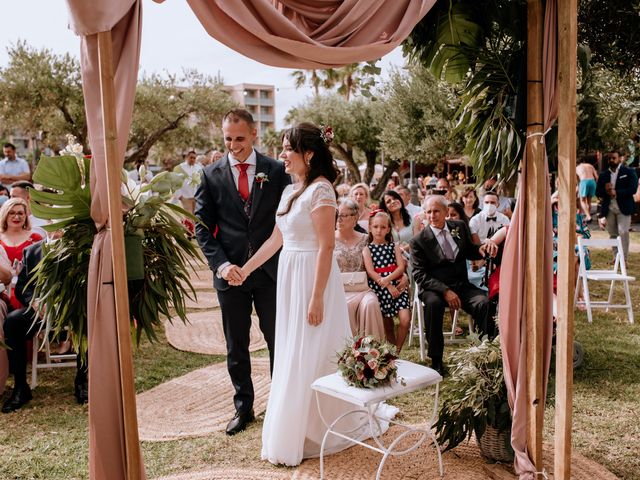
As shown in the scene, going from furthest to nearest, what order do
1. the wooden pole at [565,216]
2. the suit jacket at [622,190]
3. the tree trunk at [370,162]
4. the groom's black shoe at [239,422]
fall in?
the tree trunk at [370,162]
the suit jacket at [622,190]
the groom's black shoe at [239,422]
the wooden pole at [565,216]

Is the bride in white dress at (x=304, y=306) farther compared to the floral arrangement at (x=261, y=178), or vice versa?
the floral arrangement at (x=261, y=178)

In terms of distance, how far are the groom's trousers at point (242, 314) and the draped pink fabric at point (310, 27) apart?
1.85 meters

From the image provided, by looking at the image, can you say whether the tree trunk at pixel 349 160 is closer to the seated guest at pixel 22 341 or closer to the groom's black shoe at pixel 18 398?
the seated guest at pixel 22 341

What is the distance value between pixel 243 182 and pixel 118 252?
1.64 meters

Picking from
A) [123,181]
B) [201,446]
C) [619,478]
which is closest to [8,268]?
[201,446]

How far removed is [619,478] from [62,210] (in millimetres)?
3565

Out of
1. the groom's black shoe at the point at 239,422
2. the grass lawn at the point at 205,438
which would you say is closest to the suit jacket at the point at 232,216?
the groom's black shoe at the point at 239,422

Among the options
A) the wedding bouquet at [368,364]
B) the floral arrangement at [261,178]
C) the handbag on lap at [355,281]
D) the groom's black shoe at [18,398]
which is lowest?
the groom's black shoe at [18,398]

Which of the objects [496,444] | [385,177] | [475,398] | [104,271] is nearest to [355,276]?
[475,398]

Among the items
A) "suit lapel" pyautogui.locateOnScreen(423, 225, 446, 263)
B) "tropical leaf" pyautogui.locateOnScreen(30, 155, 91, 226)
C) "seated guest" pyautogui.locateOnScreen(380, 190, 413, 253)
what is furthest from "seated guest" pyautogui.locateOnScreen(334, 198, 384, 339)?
"tropical leaf" pyautogui.locateOnScreen(30, 155, 91, 226)

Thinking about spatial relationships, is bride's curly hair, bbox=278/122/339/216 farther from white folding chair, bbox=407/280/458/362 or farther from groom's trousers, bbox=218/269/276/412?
white folding chair, bbox=407/280/458/362

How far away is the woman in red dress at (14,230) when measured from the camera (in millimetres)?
5992

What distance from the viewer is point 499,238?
609 centimetres

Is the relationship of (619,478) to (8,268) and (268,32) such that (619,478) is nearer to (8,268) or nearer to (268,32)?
(268,32)
